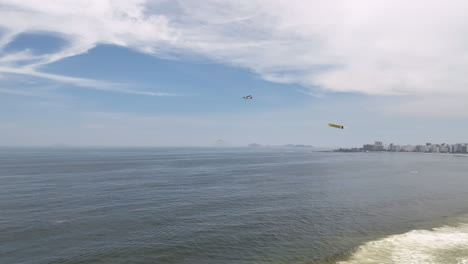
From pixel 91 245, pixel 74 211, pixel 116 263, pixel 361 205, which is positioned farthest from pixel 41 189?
pixel 361 205

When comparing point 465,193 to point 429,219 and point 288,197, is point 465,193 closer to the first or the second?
point 429,219

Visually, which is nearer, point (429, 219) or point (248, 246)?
point (248, 246)

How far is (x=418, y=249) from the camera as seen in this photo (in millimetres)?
31781

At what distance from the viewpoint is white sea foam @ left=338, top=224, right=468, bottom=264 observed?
28.9m

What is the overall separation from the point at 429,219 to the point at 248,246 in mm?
34432

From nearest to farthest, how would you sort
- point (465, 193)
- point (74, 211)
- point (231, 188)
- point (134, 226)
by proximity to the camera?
1. point (134, 226)
2. point (74, 211)
3. point (465, 193)
4. point (231, 188)

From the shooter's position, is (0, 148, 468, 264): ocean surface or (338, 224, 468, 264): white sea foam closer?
(338, 224, 468, 264): white sea foam

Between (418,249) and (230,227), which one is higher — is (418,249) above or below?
above

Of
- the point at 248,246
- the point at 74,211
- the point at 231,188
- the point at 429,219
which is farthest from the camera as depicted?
the point at 231,188

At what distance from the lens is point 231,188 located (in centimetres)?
7681

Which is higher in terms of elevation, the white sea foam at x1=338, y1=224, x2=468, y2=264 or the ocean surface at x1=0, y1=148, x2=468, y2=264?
the white sea foam at x1=338, y1=224, x2=468, y2=264

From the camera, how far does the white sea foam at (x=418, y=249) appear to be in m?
28.9

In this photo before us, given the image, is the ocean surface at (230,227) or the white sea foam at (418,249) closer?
the white sea foam at (418,249)

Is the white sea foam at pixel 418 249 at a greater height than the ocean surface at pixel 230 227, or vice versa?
the white sea foam at pixel 418 249
